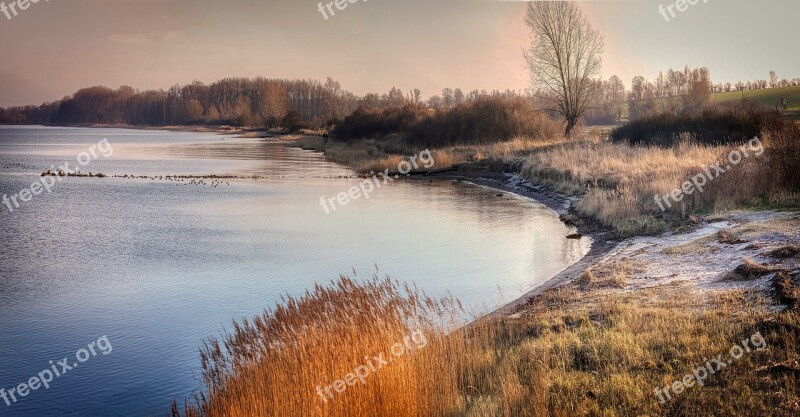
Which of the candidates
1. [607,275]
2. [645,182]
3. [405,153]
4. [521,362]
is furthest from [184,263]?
[405,153]

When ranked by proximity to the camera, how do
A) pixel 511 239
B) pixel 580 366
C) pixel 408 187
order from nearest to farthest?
1. pixel 580 366
2. pixel 511 239
3. pixel 408 187

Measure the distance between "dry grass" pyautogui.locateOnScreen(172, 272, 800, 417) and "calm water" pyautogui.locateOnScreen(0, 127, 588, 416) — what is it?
199 centimetres

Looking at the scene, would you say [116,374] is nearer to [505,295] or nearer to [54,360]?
[54,360]

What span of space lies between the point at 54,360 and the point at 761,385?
9804mm

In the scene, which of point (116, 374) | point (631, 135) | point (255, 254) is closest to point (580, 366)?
point (116, 374)

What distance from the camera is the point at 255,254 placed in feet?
58.5
